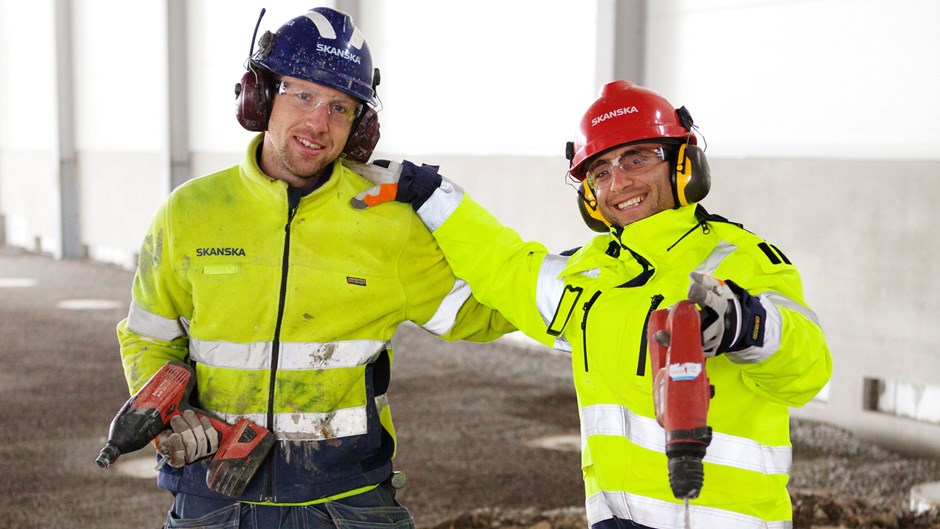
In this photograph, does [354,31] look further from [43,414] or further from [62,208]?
[62,208]

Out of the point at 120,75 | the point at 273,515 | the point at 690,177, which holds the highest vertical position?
the point at 120,75

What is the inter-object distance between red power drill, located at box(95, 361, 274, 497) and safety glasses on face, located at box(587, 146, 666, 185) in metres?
1.15

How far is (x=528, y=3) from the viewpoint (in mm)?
10234

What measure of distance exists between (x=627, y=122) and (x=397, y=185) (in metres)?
0.66

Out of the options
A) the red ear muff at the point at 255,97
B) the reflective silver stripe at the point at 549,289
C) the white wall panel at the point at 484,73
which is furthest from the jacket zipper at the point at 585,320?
the white wall panel at the point at 484,73

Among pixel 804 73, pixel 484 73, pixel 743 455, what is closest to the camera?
pixel 743 455

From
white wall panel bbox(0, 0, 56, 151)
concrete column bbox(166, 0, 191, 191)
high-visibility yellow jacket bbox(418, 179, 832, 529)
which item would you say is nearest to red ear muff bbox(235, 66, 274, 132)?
high-visibility yellow jacket bbox(418, 179, 832, 529)

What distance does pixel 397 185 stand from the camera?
2.93 meters

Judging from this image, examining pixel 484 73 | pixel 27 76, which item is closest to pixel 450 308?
pixel 484 73

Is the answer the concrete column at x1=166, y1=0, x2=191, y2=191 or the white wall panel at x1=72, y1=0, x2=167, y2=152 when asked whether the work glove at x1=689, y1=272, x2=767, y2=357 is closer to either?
the concrete column at x1=166, y1=0, x2=191, y2=191

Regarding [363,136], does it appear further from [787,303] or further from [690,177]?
[787,303]

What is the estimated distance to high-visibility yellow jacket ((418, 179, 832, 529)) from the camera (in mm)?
2396

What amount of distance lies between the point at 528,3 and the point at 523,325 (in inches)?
309

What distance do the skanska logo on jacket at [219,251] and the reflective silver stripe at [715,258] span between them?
120 cm
